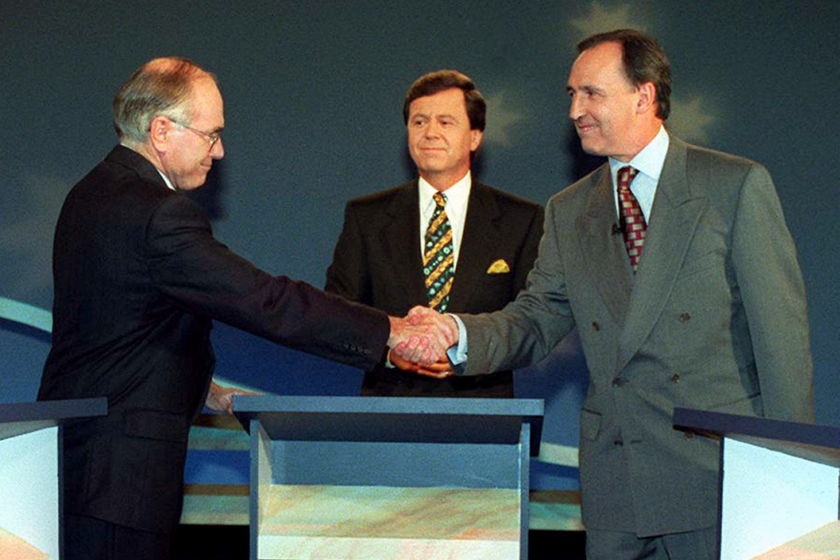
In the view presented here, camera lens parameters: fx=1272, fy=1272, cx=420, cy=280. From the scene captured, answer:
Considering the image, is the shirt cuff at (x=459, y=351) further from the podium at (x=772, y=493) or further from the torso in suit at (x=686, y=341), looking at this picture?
the podium at (x=772, y=493)

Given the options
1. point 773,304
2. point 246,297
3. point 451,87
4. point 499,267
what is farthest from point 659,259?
point 451,87

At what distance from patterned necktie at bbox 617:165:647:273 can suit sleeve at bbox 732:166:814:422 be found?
0.24m

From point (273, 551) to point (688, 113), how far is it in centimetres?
322

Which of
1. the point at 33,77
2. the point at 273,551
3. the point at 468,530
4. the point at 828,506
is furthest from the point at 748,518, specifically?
the point at 33,77

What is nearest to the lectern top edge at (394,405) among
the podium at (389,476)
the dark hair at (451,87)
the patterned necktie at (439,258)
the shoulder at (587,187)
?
the podium at (389,476)

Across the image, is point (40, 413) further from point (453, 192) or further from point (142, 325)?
point (453, 192)

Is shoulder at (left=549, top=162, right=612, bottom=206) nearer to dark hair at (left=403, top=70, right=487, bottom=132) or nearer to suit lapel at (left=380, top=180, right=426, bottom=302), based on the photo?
suit lapel at (left=380, top=180, right=426, bottom=302)

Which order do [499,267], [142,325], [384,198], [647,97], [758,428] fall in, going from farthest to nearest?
[384,198], [499,267], [647,97], [142,325], [758,428]

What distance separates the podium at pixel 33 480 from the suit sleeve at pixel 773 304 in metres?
1.45

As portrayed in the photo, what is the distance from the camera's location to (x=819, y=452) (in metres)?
1.83

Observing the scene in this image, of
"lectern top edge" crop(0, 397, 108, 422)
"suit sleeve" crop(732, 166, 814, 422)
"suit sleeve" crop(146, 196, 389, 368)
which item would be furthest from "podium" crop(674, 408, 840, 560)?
"lectern top edge" crop(0, 397, 108, 422)

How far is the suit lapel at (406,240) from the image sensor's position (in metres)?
3.98

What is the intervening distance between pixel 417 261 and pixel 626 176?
1043mm

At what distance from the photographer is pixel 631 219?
3053mm
